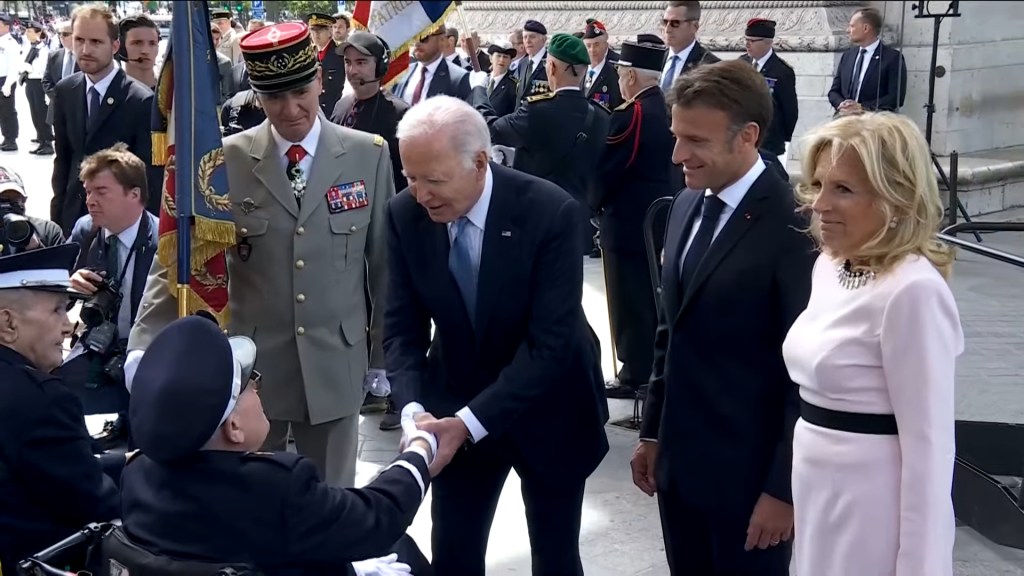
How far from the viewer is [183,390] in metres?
2.27

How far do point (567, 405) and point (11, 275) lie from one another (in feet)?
5.10

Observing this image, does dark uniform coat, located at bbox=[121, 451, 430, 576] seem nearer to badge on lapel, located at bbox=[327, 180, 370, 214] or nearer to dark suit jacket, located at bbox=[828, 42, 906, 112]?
badge on lapel, located at bbox=[327, 180, 370, 214]

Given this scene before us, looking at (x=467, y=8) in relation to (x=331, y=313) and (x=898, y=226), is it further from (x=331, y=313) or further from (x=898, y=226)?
(x=898, y=226)

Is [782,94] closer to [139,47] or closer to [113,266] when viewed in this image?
[139,47]

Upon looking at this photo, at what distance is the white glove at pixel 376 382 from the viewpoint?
11.9 feet

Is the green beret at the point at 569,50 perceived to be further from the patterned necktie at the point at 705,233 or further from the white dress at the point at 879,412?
the white dress at the point at 879,412

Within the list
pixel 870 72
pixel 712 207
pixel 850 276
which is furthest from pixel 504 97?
pixel 850 276

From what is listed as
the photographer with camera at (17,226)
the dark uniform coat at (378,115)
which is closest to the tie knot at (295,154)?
the photographer with camera at (17,226)

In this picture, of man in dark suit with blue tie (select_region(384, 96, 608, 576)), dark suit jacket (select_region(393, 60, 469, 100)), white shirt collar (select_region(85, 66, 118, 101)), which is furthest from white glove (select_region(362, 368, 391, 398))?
dark suit jacket (select_region(393, 60, 469, 100))

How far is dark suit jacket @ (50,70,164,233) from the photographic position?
614cm

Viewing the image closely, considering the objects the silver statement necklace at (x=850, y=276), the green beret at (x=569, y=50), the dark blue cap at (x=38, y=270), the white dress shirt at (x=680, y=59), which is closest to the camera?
the silver statement necklace at (x=850, y=276)

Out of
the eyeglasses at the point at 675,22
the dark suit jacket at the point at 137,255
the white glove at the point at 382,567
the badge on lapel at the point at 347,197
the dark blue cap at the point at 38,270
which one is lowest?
the white glove at the point at 382,567

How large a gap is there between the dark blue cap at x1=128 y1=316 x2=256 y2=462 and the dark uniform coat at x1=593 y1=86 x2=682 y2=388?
13.1ft

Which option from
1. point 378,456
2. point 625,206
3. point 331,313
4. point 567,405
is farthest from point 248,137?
point 625,206
